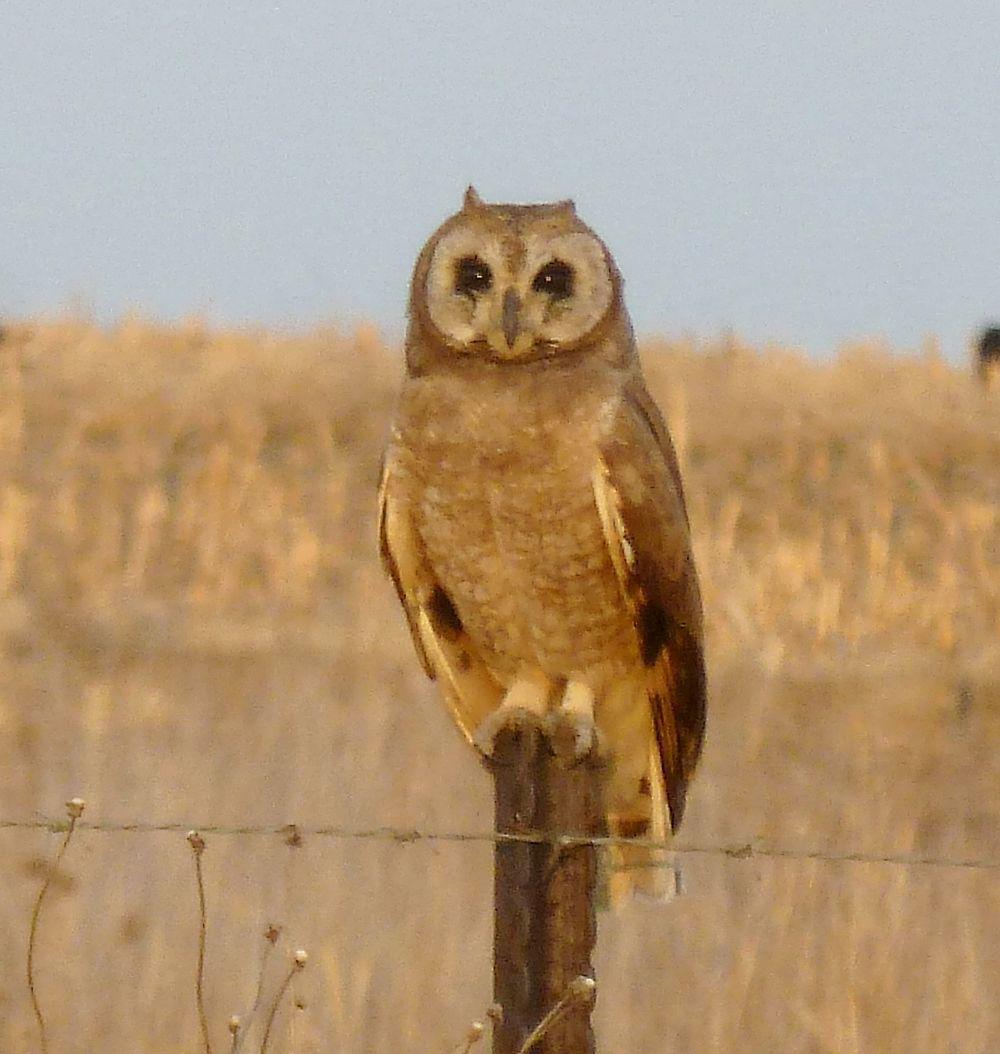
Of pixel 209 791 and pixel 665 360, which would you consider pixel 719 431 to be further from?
pixel 209 791

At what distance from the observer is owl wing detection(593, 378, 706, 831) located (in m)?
3.45

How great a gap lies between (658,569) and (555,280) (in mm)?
623

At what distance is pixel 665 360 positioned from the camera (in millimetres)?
16953

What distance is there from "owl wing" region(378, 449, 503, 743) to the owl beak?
320 mm

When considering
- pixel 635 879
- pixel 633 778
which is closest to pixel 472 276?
pixel 633 778

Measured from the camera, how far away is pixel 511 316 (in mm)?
3637

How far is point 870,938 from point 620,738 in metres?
0.90

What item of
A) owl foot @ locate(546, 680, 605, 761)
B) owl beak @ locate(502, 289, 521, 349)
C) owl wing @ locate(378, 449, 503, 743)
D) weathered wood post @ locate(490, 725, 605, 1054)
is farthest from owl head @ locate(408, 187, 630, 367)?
weathered wood post @ locate(490, 725, 605, 1054)

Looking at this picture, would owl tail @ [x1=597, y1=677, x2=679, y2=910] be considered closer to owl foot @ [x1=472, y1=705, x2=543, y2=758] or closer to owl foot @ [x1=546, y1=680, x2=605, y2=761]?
owl foot @ [x1=546, y1=680, x2=605, y2=761]

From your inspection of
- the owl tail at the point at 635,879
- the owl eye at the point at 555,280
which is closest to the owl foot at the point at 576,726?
the owl tail at the point at 635,879

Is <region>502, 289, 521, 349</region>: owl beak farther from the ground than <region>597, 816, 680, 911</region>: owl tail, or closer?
farther from the ground

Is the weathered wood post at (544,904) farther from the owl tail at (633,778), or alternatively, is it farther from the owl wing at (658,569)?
the owl tail at (633,778)

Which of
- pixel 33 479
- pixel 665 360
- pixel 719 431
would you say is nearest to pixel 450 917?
pixel 33 479

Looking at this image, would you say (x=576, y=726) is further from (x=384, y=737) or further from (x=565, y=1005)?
(x=384, y=737)
